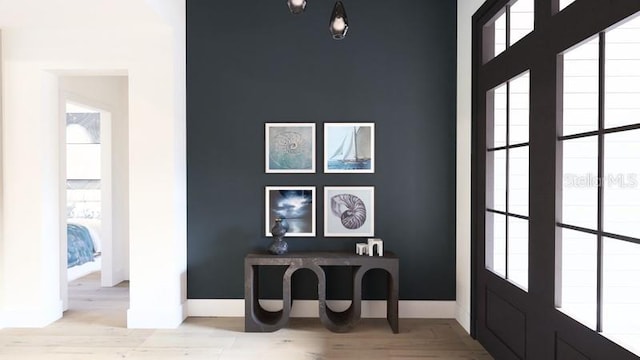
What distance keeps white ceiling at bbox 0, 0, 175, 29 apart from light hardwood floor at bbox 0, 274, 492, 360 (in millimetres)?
2581

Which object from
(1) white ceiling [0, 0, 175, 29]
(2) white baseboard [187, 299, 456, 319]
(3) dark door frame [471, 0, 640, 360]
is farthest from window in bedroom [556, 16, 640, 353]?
(1) white ceiling [0, 0, 175, 29]

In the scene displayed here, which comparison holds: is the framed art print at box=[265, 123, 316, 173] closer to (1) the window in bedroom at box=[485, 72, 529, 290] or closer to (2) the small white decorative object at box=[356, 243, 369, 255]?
(2) the small white decorative object at box=[356, 243, 369, 255]

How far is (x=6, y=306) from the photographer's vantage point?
3.67 m

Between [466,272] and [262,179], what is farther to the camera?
[262,179]

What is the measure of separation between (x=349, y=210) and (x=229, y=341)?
153 cm

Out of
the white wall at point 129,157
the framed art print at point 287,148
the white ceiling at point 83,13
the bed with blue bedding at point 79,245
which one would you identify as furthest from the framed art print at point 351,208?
the bed with blue bedding at point 79,245

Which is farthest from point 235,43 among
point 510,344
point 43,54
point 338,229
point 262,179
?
point 510,344

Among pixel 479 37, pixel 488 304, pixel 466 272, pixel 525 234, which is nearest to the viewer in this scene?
pixel 525 234

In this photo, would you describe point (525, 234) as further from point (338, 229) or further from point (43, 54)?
point (43, 54)

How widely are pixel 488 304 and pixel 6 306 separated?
405 centimetres

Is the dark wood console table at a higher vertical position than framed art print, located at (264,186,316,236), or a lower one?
lower

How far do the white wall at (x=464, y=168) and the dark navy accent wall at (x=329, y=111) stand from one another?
0.31 ft

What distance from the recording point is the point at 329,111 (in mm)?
3914

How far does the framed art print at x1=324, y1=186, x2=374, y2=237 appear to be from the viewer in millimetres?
3902
